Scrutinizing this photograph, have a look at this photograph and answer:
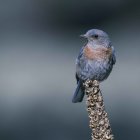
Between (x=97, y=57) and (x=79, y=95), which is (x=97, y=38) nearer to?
(x=97, y=57)

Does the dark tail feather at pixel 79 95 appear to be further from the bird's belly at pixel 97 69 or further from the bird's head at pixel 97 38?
the bird's head at pixel 97 38

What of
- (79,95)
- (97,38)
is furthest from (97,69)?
(79,95)

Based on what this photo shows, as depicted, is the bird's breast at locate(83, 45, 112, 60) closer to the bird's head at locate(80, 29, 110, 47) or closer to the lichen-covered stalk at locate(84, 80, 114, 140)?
the bird's head at locate(80, 29, 110, 47)

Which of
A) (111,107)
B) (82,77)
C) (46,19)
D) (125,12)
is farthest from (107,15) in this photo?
(82,77)

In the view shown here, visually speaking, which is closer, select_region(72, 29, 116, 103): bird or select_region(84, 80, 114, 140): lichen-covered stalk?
select_region(84, 80, 114, 140): lichen-covered stalk

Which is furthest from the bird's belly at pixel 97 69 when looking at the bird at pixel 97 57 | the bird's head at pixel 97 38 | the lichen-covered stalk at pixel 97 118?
the lichen-covered stalk at pixel 97 118

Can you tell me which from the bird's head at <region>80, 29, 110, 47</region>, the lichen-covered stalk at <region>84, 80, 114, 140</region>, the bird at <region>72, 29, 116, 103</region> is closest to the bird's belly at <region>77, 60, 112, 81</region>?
the bird at <region>72, 29, 116, 103</region>

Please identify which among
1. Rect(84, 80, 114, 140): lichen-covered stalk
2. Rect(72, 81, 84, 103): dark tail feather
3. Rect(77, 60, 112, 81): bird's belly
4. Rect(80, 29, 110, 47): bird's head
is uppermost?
Rect(80, 29, 110, 47): bird's head

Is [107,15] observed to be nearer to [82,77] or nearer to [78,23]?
[78,23]
